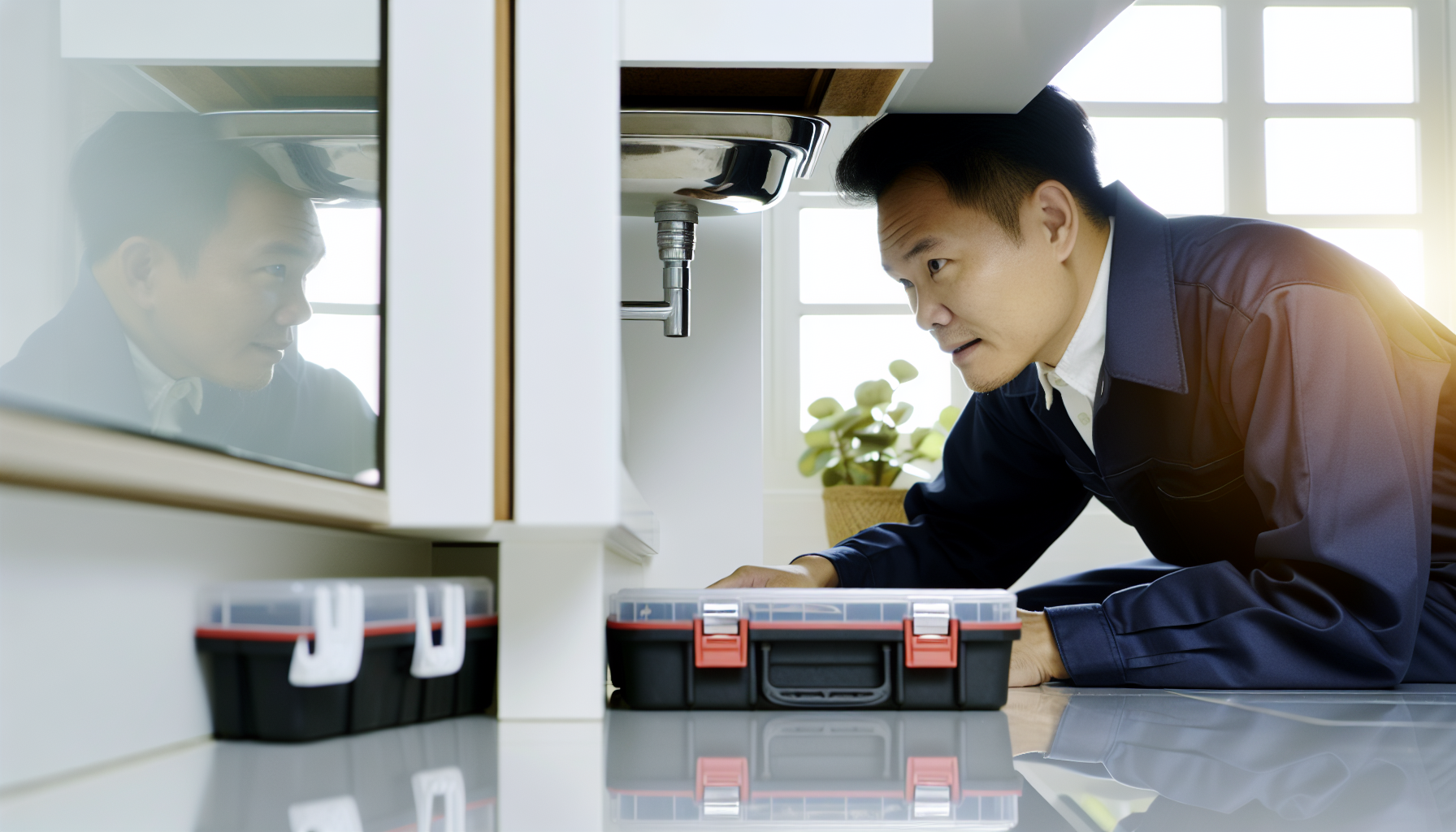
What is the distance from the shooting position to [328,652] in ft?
1.43

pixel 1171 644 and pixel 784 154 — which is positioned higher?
pixel 784 154

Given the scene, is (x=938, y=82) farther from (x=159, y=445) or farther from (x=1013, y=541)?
(x=1013, y=541)

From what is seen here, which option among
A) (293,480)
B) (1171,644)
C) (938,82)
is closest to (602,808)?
(293,480)

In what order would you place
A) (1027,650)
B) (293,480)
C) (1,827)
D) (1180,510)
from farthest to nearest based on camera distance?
(1180,510) → (1027,650) → (293,480) → (1,827)

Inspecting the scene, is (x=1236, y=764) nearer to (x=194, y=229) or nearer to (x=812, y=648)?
(x=812, y=648)

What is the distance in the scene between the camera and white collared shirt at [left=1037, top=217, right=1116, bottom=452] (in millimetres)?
1253

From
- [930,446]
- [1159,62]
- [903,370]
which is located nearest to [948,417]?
[930,446]

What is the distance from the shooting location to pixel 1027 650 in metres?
0.80

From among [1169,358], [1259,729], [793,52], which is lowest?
[1259,729]

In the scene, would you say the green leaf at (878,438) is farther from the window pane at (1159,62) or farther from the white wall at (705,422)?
the window pane at (1159,62)

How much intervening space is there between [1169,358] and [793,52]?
64 centimetres

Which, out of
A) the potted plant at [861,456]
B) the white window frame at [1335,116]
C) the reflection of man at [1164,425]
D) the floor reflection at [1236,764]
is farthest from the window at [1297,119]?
the floor reflection at [1236,764]

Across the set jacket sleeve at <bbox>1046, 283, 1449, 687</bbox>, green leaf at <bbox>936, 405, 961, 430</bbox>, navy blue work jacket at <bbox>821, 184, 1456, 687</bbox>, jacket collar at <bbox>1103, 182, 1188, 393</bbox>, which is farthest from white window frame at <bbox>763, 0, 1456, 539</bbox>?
jacket sleeve at <bbox>1046, 283, 1449, 687</bbox>

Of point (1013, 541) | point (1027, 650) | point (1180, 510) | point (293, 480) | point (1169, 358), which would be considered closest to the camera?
point (293, 480)
